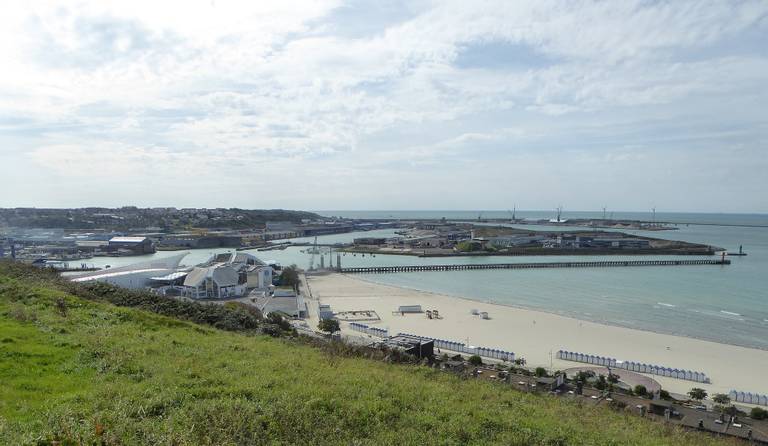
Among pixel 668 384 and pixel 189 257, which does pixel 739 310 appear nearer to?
pixel 668 384

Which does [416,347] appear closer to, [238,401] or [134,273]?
[238,401]

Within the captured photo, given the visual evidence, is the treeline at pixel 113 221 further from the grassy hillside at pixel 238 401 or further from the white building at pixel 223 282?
the grassy hillside at pixel 238 401

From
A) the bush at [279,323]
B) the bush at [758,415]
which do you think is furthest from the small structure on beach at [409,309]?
the bush at [758,415]

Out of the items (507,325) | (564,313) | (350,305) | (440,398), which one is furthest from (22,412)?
(564,313)

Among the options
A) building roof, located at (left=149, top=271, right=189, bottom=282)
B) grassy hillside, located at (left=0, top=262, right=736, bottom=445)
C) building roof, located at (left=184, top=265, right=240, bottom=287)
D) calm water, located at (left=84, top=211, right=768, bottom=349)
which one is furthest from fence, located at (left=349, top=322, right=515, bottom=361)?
building roof, located at (left=149, top=271, right=189, bottom=282)

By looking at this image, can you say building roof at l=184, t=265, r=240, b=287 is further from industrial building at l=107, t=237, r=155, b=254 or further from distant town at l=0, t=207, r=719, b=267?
industrial building at l=107, t=237, r=155, b=254

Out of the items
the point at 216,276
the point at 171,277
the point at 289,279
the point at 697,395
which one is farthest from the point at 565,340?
the point at 171,277
